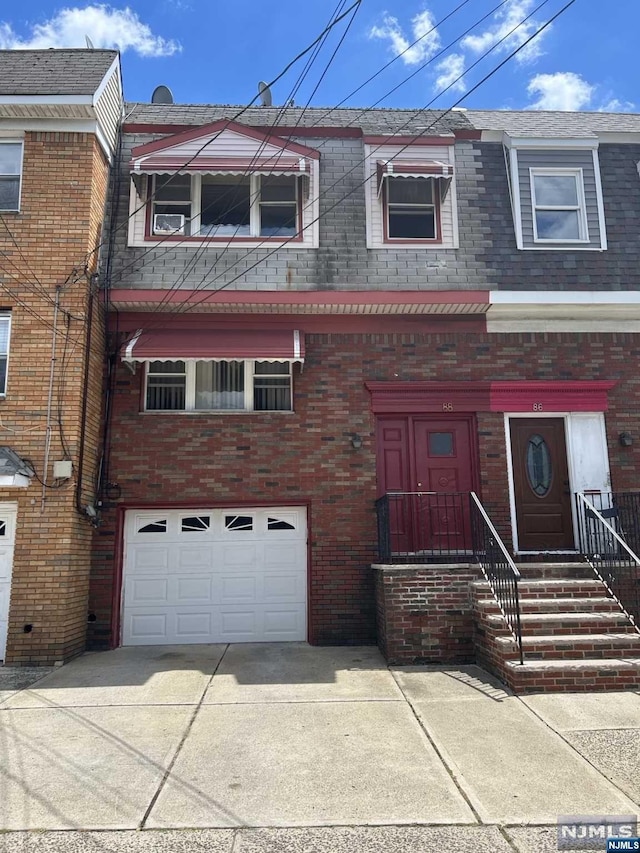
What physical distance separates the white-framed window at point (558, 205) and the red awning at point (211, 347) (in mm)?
4318

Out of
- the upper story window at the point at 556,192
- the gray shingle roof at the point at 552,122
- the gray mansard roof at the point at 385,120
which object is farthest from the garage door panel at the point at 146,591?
the gray shingle roof at the point at 552,122

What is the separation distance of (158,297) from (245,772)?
6.56 m

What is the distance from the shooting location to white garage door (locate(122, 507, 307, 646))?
9.13 metres

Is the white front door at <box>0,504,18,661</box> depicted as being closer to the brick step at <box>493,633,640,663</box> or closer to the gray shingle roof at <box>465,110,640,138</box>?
the brick step at <box>493,633,640,663</box>

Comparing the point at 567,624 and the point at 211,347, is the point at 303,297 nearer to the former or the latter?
the point at 211,347

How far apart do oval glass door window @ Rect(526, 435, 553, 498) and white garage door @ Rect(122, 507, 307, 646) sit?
11.3 ft

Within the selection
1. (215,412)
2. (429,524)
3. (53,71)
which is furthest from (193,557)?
(53,71)

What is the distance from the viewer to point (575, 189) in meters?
10.2

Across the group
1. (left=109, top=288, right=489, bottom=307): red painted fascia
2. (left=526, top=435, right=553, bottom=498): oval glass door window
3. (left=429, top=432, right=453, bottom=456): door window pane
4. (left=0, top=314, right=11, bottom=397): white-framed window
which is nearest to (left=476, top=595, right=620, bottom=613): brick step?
(left=526, top=435, right=553, bottom=498): oval glass door window

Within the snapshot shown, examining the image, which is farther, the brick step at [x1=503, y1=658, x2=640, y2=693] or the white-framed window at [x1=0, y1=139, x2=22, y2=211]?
the white-framed window at [x1=0, y1=139, x2=22, y2=211]

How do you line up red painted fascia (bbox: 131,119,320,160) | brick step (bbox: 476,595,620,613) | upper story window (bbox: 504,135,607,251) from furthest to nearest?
upper story window (bbox: 504,135,607,251)
red painted fascia (bbox: 131,119,320,160)
brick step (bbox: 476,595,620,613)

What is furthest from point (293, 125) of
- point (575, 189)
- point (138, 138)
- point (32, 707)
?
point (32, 707)

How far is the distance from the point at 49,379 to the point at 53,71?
188 inches

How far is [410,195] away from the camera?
10.1 meters
